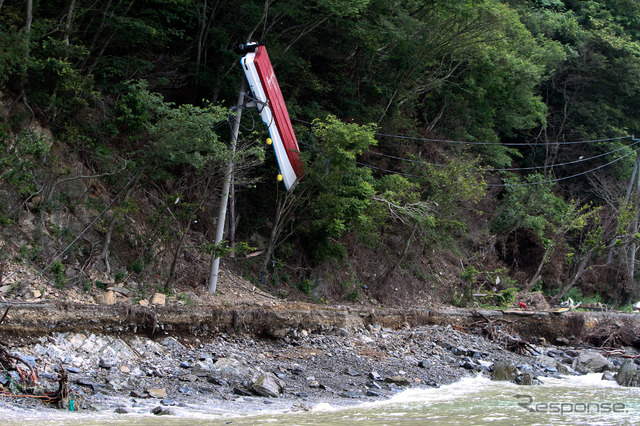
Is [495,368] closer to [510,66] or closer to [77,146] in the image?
[77,146]

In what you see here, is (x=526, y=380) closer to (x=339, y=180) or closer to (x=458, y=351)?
(x=458, y=351)

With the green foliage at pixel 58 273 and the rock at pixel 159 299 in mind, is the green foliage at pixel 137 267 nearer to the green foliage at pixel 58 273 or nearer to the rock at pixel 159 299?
the rock at pixel 159 299

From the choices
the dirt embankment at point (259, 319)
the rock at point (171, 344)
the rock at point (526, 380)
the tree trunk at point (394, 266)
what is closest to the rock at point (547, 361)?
the rock at point (526, 380)

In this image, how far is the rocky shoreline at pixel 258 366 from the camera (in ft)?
25.0

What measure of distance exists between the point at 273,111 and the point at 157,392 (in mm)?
7601

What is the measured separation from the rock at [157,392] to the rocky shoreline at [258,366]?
14 millimetres

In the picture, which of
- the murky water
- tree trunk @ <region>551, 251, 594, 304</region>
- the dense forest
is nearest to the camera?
the murky water

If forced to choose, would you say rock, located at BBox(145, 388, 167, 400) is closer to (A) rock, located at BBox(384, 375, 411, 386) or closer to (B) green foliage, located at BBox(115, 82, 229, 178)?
(A) rock, located at BBox(384, 375, 411, 386)

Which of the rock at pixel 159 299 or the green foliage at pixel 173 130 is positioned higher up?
the green foliage at pixel 173 130

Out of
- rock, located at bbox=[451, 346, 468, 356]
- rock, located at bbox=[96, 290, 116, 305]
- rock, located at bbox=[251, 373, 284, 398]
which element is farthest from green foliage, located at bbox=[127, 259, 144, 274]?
rock, located at bbox=[451, 346, 468, 356]

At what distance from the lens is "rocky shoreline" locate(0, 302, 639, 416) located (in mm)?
7621

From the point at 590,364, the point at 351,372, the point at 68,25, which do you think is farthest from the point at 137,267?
the point at 590,364

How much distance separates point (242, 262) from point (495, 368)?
738cm

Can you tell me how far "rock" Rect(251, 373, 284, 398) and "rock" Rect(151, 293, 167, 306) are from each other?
3.45 metres
